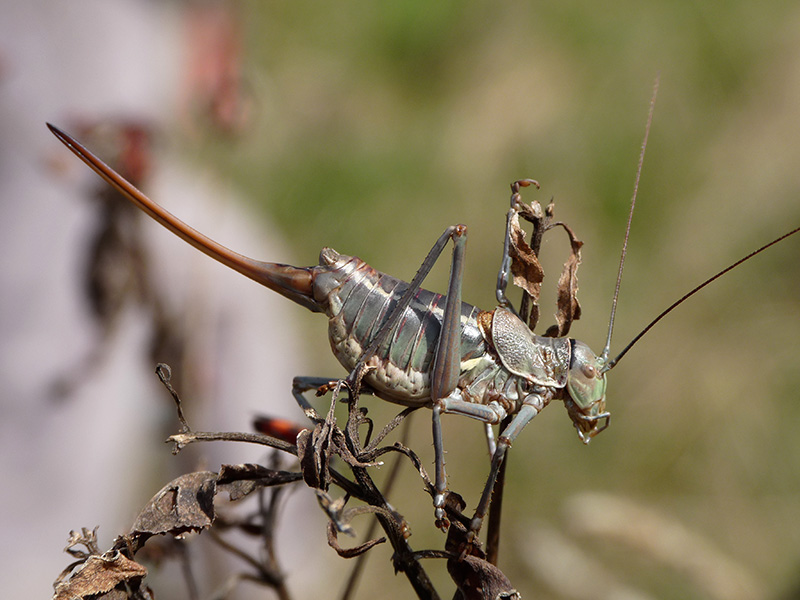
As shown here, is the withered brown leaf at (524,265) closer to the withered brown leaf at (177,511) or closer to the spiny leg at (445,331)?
the spiny leg at (445,331)

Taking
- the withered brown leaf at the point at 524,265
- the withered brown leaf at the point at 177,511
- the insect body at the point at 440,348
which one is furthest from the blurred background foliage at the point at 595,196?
the withered brown leaf at the point at 177,511

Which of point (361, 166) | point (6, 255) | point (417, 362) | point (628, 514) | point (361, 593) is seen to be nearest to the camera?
point (417, 362)

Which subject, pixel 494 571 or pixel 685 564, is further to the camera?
pixel 685 564

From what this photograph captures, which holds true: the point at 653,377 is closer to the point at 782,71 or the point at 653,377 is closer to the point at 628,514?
the point at 628,514

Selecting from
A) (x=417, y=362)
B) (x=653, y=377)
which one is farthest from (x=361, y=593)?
(x=417, y=362)

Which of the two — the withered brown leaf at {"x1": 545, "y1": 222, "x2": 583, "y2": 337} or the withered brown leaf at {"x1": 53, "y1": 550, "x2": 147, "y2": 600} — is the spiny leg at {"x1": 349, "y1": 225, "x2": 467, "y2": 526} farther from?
the withered brown leaf at {"x1": 53, "y1": 550, "x2": 147, "y2": 600}

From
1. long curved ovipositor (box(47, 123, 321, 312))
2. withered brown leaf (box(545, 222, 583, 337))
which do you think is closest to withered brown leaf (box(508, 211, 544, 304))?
withered brown leaf (box(545, 222, 583, 337))

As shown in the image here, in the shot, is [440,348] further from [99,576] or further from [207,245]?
[99,576]
